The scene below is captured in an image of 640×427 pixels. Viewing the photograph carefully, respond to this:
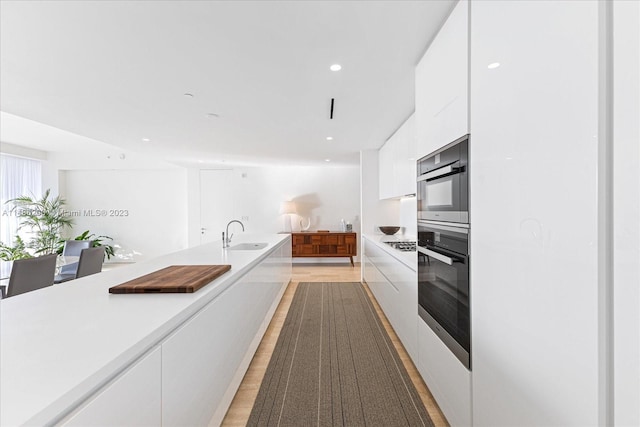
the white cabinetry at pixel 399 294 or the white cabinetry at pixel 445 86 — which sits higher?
the white cabinetry at pixel 445 86

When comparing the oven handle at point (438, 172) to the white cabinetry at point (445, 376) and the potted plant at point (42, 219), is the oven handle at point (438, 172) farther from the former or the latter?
the potted plant at point (42, 219)

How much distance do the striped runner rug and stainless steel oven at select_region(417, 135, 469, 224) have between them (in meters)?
1.19

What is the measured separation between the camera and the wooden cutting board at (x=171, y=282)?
4.21 ft

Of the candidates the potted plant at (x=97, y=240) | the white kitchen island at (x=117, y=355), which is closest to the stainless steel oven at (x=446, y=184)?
the white kitchen island at (x=117, y=355)

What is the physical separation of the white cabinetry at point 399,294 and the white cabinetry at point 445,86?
1019 millimetres

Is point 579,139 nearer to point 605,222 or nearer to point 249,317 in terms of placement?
point 605,222

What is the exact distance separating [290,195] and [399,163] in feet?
12.9

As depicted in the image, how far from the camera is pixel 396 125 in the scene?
368 centimetres

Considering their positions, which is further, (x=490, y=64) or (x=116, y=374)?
(x=490, y=64)

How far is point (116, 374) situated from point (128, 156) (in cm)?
791

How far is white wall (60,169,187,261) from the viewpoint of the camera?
24.0 ft

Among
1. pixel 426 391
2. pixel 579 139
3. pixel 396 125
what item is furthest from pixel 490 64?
pixel 396 125

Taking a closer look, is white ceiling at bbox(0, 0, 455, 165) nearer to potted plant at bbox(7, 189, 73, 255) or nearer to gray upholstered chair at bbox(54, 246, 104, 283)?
gray upholstered chair at bbox(54, 246, 104, 283)

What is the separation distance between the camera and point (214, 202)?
24.0ft
